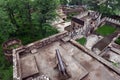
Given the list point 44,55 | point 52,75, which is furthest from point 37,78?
point 44,55

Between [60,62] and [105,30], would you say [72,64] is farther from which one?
[105,30]

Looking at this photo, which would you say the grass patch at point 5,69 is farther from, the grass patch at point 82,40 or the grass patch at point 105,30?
the grass patch at point 105,30

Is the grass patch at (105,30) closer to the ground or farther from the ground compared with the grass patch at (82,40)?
farther from the ground

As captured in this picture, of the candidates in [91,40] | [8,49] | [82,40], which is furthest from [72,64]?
[91,40]

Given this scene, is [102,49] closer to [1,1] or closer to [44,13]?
[44,13]

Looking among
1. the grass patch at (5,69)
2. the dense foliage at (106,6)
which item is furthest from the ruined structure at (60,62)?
the dense foliage at (106,6)

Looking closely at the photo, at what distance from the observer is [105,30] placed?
30844 mm

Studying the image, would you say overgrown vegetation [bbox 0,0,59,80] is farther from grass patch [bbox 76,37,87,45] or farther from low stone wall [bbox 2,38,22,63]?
grass patch [bbox 76,37,87,45]

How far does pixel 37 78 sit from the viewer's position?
1043 centimetres

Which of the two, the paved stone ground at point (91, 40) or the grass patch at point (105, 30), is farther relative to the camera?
the grass patch at point (105, 30)

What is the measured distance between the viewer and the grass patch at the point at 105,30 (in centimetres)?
2990

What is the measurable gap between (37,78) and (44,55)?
306cm

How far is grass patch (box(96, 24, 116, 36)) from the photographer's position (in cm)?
2990

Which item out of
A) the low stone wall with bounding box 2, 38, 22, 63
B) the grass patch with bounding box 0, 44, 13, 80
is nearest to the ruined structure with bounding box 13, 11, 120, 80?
the grass patch with bounding box 0, 44, 13, 80
